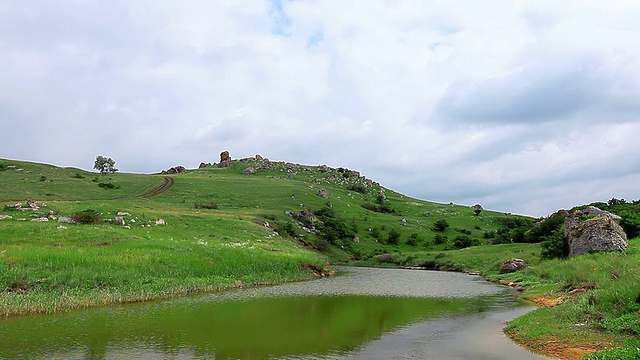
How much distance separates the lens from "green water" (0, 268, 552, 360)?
21312mm

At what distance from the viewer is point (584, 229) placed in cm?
5181

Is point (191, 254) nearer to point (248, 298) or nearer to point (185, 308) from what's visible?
point (248, 298)

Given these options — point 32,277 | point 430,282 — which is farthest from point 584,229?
point 32,277

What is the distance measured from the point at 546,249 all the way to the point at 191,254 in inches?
2019

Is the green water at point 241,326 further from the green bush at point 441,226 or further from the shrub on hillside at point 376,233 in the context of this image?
the green bush at point 441,226

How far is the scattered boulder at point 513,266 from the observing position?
65281 millimetres

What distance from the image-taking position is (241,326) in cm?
2731

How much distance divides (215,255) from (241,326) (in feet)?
93.7

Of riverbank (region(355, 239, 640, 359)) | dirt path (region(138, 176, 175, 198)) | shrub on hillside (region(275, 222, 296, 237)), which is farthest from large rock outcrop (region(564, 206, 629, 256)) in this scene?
dirt path (region(138, 176, 175, 198))

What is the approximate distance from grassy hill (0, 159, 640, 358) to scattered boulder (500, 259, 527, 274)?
1766 mm

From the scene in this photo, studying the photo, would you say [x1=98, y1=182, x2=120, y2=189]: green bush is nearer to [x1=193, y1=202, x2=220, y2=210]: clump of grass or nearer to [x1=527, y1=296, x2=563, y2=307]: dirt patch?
[x1=193, y1=202, x2=220, y2=210]: clump of grass

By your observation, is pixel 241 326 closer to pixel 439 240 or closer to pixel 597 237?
pixel 597 237

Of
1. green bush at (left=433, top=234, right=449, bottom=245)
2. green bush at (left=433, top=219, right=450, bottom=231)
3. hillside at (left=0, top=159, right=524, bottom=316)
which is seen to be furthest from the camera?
green bush at (left=433, top=219, right=450, bottom=231)

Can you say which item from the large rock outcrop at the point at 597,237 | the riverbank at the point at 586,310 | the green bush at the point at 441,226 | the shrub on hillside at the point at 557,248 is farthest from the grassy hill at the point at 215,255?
the green bush at the point at 441,226
